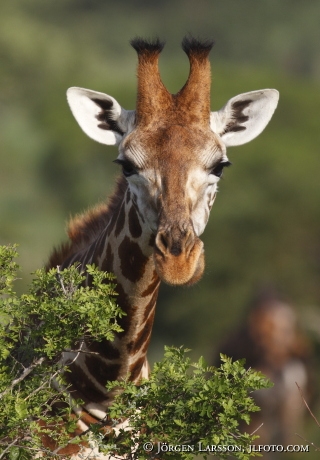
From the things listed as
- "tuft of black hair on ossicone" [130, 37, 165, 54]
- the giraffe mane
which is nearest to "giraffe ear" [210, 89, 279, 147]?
"tuft of black hair on ossicone" [130, 37, 165, 54]

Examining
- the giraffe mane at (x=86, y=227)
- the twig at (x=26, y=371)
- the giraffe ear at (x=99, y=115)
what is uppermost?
the giraffe ear at (x=99, y=115)

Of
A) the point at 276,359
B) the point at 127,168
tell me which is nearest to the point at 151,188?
the point at 127,168

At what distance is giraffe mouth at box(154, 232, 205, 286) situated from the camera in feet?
24.4

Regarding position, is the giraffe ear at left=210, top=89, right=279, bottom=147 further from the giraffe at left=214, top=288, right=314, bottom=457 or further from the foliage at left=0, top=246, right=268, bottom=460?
the giraffe at left=214, top=288, right=314, bottom=457

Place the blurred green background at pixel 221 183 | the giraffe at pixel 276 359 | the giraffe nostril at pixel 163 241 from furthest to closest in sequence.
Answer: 1. the blurred green background at pixel 221 183
2. the giraffe at pixel 276 359
3. the giraffe nostril at pixel 163 241

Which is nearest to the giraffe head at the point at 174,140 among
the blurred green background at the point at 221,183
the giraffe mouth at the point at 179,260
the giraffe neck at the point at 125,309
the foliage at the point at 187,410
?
the giraffe mouth at the point at 179,260

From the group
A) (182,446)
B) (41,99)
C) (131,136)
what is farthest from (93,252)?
(41,99)

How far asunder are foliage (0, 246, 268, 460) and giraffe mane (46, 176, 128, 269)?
1.96 metres

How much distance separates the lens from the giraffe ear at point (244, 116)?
9031 millimetres

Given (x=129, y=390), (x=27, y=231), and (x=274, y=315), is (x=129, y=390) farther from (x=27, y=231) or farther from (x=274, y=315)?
(x=27, y=231)

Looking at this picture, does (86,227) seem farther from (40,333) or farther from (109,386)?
(109,386)

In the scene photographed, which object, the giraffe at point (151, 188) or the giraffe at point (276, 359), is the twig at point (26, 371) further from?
the giraffe at point (276, 359)

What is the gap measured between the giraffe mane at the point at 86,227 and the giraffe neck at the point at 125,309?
0.65 m

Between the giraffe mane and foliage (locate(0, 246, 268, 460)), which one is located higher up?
the giraffe mane
